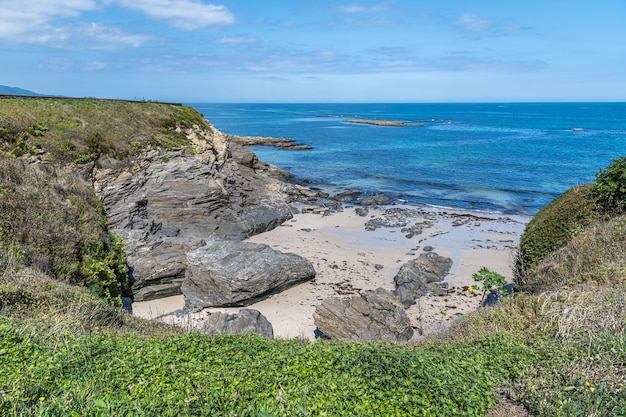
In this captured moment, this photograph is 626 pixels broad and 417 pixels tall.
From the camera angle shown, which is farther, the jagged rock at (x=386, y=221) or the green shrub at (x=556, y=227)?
the jagged rock at (x=386, y=221)

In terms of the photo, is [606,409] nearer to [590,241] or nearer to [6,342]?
[590,241]

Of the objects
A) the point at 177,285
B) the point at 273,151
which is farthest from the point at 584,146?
the point at 177,285

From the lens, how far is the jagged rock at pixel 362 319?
14.6 meters

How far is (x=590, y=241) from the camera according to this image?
12.5 meters

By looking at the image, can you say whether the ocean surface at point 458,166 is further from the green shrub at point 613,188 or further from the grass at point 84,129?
the grass at point 84,129

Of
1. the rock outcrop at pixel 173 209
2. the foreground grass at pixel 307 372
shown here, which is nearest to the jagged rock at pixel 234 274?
the rock outcrop at pixel 173 209

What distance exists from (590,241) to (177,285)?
16.1 metres

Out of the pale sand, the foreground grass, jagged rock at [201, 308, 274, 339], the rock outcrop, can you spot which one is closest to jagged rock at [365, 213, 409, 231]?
the pale sand

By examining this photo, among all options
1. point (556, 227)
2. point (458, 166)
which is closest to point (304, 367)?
point (556, 227)

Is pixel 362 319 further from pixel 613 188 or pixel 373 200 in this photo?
pixel 373 200

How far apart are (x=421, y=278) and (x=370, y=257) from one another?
13.9 feet

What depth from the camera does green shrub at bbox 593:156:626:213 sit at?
14.4 meters

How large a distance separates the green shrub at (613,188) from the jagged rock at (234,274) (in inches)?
492

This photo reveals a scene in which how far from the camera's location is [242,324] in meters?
14.3
